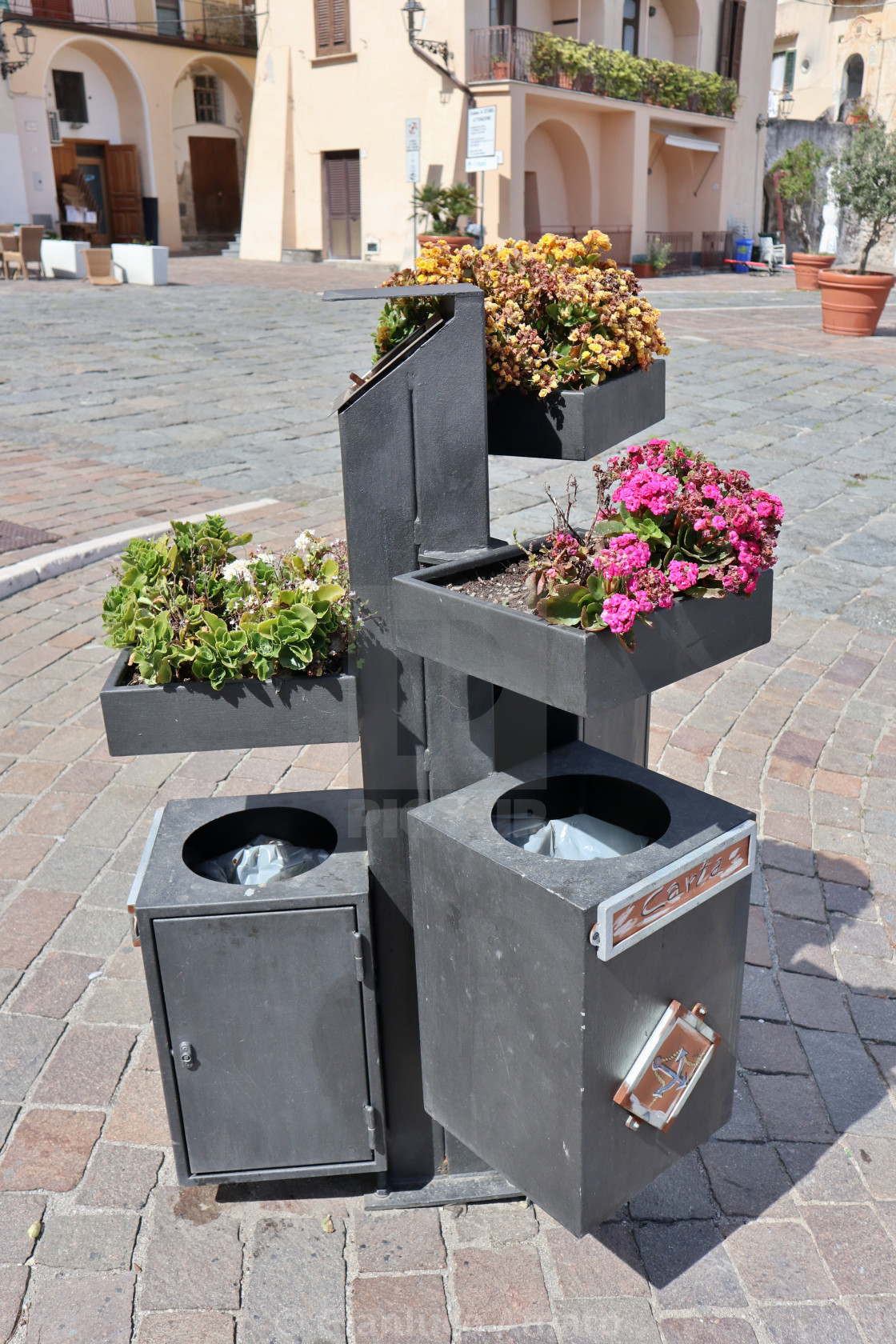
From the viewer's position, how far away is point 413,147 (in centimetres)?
2262

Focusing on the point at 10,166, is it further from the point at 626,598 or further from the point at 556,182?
the point at 626,598

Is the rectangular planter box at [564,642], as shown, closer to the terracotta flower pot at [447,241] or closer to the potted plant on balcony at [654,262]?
the terracotta flower pot at [447,241]

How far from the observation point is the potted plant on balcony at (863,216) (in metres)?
14.3

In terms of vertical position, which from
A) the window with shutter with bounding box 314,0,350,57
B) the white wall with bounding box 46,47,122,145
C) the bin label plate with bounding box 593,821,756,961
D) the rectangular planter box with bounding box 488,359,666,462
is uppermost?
the window with shutter with bounding box 314,0,350,57

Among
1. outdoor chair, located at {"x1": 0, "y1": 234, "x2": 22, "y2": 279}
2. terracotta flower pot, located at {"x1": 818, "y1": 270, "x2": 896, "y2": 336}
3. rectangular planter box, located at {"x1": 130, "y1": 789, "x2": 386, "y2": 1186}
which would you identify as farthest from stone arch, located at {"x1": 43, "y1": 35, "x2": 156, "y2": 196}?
rectangular planter box, located at {"x1": 130, "y1": 789, "x2": 386, "y2": 1186}

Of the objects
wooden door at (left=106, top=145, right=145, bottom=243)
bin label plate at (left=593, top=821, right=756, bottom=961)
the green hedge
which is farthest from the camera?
wooden door at (left=106, top=145, right=145, bottom=243)

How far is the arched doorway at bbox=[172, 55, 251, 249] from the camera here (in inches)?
1108

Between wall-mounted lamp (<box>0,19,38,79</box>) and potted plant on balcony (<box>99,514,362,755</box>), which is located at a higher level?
wall-mounted lamp (<box>0,19,38,79</box>)

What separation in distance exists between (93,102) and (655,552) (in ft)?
95.5

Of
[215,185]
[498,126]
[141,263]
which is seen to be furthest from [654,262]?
[215,185]

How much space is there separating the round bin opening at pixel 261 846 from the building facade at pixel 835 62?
3707 centimetres

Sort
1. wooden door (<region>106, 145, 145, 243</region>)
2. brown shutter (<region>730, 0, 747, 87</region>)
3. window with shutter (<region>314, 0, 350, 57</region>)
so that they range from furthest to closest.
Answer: brown shutter (<region>730, 0, 747, 87</region>) < wooden door (<region>106, 145, 145, 243</region>) < window with shutter (<region>314, 0, 350, 57</region>)

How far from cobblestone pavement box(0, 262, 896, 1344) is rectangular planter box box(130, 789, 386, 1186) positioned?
0.22 meters

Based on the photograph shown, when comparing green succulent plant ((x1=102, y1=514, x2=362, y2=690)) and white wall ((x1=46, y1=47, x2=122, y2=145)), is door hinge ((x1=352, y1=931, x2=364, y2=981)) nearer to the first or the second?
green succulent plant ((x1=102, y1=514, x2=362, y2=690))
